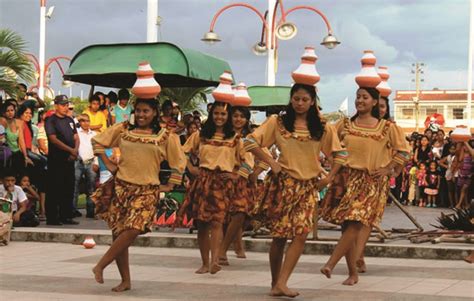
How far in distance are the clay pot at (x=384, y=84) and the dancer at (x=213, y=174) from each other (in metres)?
1.62

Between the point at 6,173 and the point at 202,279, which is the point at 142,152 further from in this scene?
the point at 6,173

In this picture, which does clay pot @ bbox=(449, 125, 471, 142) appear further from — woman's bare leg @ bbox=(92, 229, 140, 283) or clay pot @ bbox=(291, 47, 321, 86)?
woman's bare leg @ bbox=(92, 229, 140, 283)

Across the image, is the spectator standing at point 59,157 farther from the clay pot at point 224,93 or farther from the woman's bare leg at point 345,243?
the woman's bare leg at point 345,243

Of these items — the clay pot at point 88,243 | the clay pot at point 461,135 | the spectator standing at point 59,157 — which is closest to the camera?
the clay pot at point 461,135

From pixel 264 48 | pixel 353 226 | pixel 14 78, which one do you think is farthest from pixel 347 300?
pixel 264 48

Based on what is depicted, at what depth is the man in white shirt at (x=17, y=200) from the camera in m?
13.7

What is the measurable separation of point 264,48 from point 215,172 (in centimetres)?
2328

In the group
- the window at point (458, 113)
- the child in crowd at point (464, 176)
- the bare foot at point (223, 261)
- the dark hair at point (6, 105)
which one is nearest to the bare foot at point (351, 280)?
the bare foot at point (223, 261)

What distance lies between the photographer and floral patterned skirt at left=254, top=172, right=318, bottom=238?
8.05 meters

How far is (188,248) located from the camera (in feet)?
41.5

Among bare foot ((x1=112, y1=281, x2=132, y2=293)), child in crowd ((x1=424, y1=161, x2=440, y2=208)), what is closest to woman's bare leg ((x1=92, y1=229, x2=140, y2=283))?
bare foot ((x1=112, y1=281, x2=132, y2=293))

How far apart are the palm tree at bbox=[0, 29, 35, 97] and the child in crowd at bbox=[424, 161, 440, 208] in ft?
32.5

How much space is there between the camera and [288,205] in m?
8.11

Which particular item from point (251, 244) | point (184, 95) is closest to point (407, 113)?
point (184, 95)
